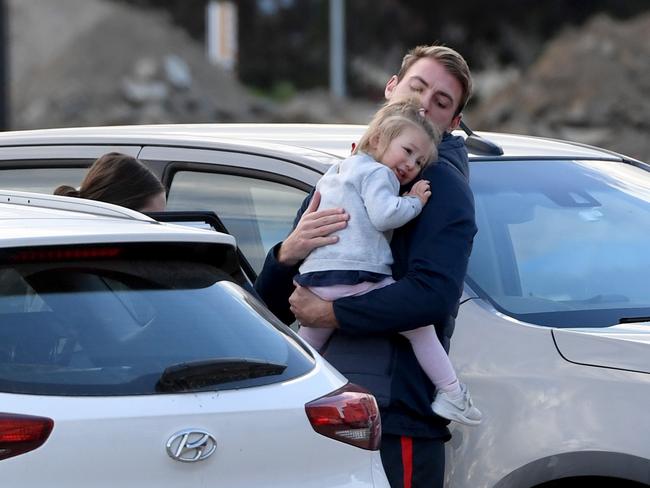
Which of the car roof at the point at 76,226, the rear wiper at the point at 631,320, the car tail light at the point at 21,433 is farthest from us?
the rear wiper at the point at 631,320

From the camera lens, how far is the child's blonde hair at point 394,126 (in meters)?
3.71

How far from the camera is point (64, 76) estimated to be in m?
38.5

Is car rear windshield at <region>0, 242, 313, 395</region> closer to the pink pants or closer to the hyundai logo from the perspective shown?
the hyundai logo

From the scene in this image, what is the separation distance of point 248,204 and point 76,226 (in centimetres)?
141

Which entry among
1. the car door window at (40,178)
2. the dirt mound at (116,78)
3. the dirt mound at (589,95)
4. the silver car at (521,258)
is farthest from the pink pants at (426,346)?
the dirt mound at (116,78)

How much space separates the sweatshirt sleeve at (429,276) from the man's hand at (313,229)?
0.60 feet

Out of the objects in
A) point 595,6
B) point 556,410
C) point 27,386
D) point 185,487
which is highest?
point 27,386

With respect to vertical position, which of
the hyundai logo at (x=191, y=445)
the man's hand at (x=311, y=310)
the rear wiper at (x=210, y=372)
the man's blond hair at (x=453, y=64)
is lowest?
the man's hand at (x=311, y=310)

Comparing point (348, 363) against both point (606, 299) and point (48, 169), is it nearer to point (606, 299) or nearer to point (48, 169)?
point (606, 299)

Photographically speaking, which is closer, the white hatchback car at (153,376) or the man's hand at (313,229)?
the white hatchback car at (153,376)

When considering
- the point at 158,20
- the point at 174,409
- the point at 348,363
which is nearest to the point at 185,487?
the point at 174,409

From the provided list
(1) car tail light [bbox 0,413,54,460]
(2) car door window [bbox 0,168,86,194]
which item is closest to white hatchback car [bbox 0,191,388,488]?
(1) car tail light [bbox 0,413,54,460]

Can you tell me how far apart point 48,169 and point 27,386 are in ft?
7.86

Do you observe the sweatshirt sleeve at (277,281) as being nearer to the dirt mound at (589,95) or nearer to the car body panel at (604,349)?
the car body panel at (604,349)
